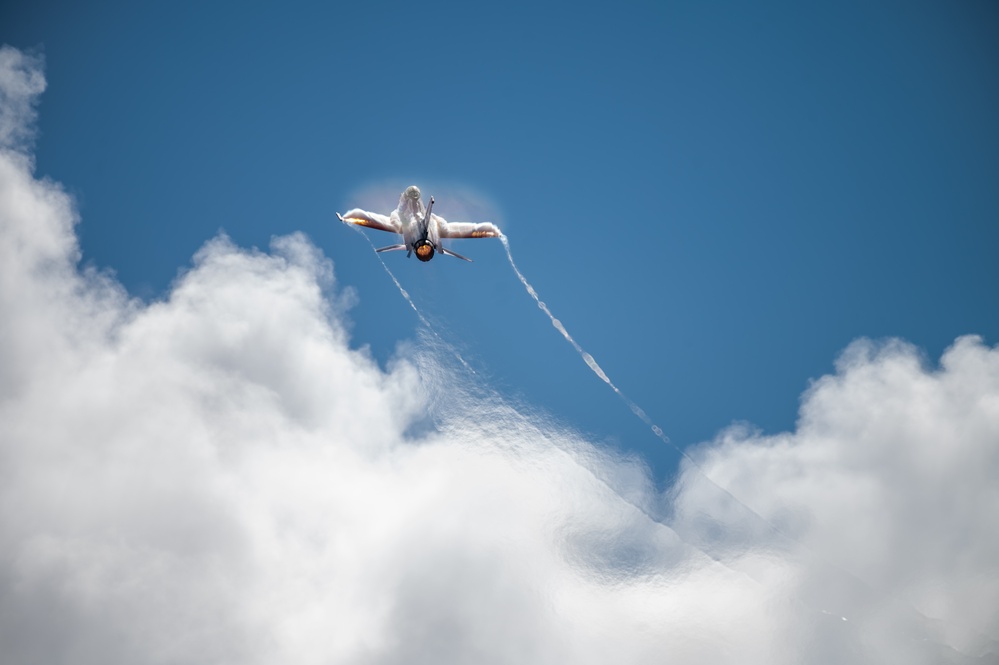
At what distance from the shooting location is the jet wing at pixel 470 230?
71.2 m

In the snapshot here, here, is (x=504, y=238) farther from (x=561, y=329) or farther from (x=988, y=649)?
(x=988, y=649)

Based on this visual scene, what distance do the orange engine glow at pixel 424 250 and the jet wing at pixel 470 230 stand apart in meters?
5.27

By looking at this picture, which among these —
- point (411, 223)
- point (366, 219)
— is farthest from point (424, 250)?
point (366, 219)

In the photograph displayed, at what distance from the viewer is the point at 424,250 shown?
214 ft

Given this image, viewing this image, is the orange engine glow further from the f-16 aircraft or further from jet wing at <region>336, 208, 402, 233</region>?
jet wing at <region>336, 208, 402, 233</region>

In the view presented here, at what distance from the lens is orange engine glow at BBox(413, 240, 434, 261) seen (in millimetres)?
64688

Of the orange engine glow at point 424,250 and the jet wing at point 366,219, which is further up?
the jet wing at point 366,219

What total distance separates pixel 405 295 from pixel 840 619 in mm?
74607

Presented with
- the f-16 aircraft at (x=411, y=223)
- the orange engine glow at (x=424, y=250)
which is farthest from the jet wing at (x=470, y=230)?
the orange engine glow at (x=424, y=250)

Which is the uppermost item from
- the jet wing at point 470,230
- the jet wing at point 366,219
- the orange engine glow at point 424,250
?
the jet wing at point 470,230

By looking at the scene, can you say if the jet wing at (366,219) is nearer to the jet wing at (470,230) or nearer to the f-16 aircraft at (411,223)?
the f-16 aircraft at (411,223)

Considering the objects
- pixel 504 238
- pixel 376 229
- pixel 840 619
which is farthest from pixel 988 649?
pixel 376 229

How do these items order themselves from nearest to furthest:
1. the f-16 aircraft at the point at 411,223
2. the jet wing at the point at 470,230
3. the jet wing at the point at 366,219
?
the f-16 aircraft at the point at 411,223 → the jet wing at the point at 366,219 → the jet wing at the point at 470,230

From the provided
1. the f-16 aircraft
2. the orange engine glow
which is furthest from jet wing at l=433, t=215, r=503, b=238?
the orange engine glow
